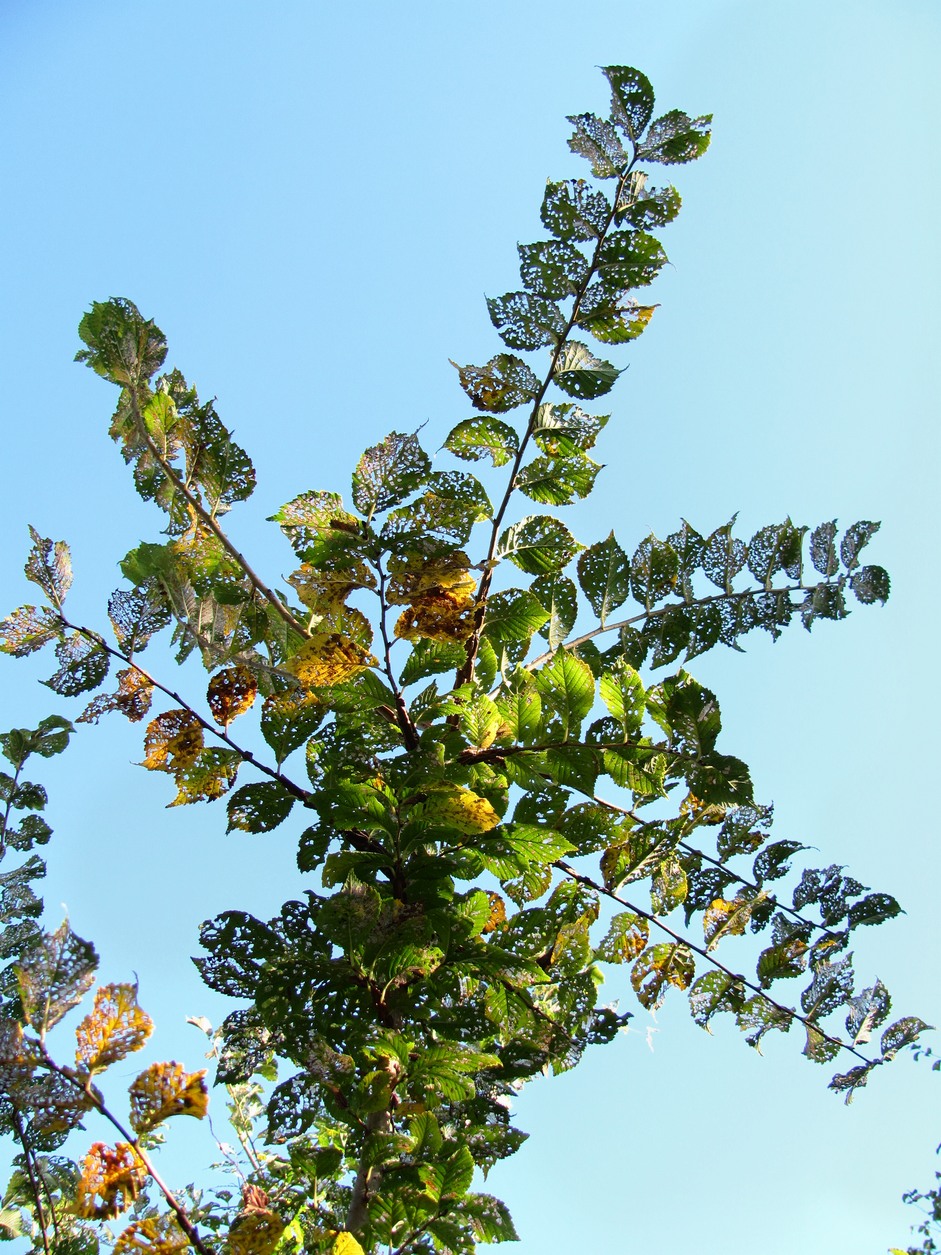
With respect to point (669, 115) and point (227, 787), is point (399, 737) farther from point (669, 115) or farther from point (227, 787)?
point (669, 115)

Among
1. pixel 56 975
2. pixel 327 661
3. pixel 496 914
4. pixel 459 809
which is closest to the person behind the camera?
pixel 56 975

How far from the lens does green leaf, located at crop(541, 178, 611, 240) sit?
1939mm

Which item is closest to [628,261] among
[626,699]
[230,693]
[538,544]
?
[538,544]

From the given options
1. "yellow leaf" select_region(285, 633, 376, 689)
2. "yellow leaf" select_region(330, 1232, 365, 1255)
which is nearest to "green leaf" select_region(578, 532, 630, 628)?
"yellow leaf" select_region(285, 633, 376, 689)

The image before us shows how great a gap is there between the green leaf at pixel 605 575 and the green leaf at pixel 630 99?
903 mm

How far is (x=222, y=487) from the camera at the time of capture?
1.81 meters

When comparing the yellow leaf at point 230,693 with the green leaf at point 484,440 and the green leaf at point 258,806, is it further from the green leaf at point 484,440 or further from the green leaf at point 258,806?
the green leaf at point 484,440

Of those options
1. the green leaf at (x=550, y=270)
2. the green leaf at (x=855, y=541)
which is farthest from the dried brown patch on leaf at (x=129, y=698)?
the green leaf at (x=855, y=541)

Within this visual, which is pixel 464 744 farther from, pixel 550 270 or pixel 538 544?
pixel 550 270

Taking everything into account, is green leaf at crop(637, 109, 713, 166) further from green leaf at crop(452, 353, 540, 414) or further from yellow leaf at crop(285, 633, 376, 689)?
yellow leaf at crop(285, 633, 376, 689)

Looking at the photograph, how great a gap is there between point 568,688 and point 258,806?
23.8 inches

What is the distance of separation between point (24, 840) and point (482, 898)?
4.19 ft

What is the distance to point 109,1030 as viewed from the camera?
1.04 metres

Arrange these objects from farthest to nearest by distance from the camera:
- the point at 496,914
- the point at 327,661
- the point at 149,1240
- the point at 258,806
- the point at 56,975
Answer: the point at 496,914 < the point at 258,806 < the point at 327,661 < the point at 149,1240 < the point at 56,975
